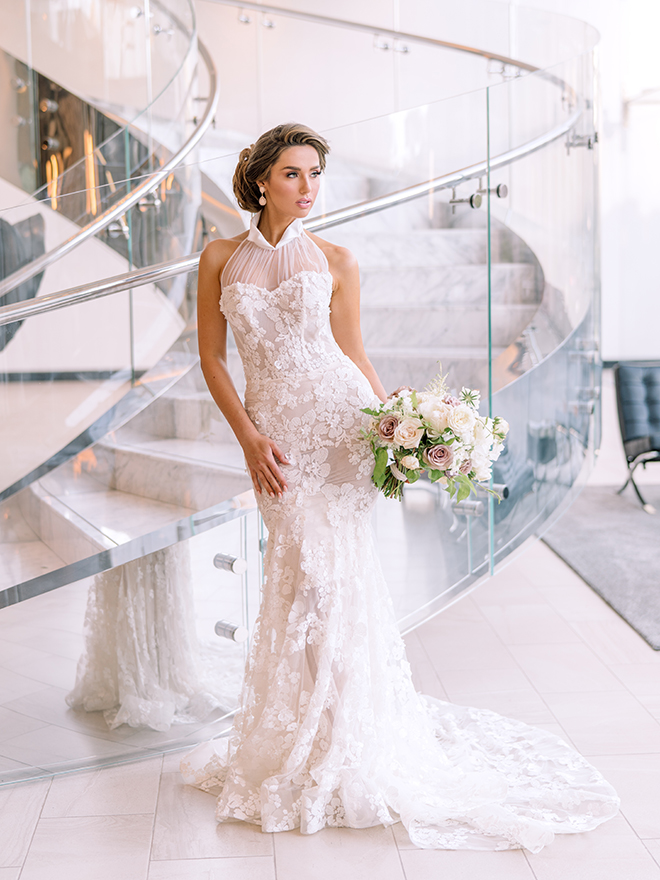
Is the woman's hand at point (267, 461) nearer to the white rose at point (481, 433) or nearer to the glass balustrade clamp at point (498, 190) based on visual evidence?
the white rose at point (481, 433)

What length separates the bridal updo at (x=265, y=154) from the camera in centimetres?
239

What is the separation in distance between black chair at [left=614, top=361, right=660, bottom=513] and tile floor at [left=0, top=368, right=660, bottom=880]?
279 centimetres

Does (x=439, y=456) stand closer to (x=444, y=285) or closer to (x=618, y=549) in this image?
(x=444, y=285)

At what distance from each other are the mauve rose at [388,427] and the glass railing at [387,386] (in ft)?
2.75

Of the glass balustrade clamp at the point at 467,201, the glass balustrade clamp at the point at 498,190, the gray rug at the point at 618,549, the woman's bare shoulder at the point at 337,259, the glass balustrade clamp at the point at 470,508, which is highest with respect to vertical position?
the glass balustrade clamp at the point at 498,190

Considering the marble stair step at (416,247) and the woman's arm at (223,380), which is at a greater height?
the marble stair step at (416,247)

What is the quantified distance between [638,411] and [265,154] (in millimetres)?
4836

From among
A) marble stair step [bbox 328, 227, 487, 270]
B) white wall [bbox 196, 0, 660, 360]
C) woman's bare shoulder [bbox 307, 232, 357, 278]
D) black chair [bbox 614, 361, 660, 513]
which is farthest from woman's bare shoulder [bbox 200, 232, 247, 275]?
white wall [bbox 196, 0, 660, 360]

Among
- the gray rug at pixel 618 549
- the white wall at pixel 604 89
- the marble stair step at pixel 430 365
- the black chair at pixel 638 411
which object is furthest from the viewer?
the white wall at pixel 604 89

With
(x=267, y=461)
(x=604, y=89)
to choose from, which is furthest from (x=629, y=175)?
(x=267, y=461)

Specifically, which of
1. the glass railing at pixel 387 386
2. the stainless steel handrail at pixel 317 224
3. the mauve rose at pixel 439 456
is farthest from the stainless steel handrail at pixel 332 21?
the mauve rose at pixel 439 456

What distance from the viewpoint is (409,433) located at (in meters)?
2.31

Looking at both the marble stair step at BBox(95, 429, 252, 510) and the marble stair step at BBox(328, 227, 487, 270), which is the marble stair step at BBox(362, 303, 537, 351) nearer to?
the marble stair step at BBox(328, 227, 487, 270)

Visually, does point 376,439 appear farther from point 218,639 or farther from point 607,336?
point 607,336
